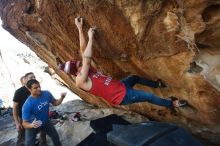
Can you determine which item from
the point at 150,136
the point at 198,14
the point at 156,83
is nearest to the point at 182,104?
the point at 156,83

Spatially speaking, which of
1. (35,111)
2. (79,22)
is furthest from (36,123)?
(79,22)

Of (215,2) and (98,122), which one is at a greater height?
(215,2)

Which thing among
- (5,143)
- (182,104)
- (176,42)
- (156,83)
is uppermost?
(176,42)

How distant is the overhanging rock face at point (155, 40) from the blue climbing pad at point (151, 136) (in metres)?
0.75

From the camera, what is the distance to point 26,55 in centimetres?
1533

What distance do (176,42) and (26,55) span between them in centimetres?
1203

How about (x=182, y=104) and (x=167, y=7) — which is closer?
(x=167, y=7)

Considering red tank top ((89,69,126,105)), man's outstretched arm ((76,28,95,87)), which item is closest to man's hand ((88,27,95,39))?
man's outstretched arm ((76,28,95,87))

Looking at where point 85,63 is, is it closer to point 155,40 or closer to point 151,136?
point 155,40

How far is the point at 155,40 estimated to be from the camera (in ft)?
13.9

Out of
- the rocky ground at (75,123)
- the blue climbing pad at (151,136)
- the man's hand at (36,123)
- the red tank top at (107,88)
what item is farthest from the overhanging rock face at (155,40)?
the man's hand at (36,123)

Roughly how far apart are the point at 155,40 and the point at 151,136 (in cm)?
114

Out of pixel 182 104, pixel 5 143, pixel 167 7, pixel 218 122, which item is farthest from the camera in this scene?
pixel 5 143

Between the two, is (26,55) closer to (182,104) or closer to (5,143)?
(5,143)
